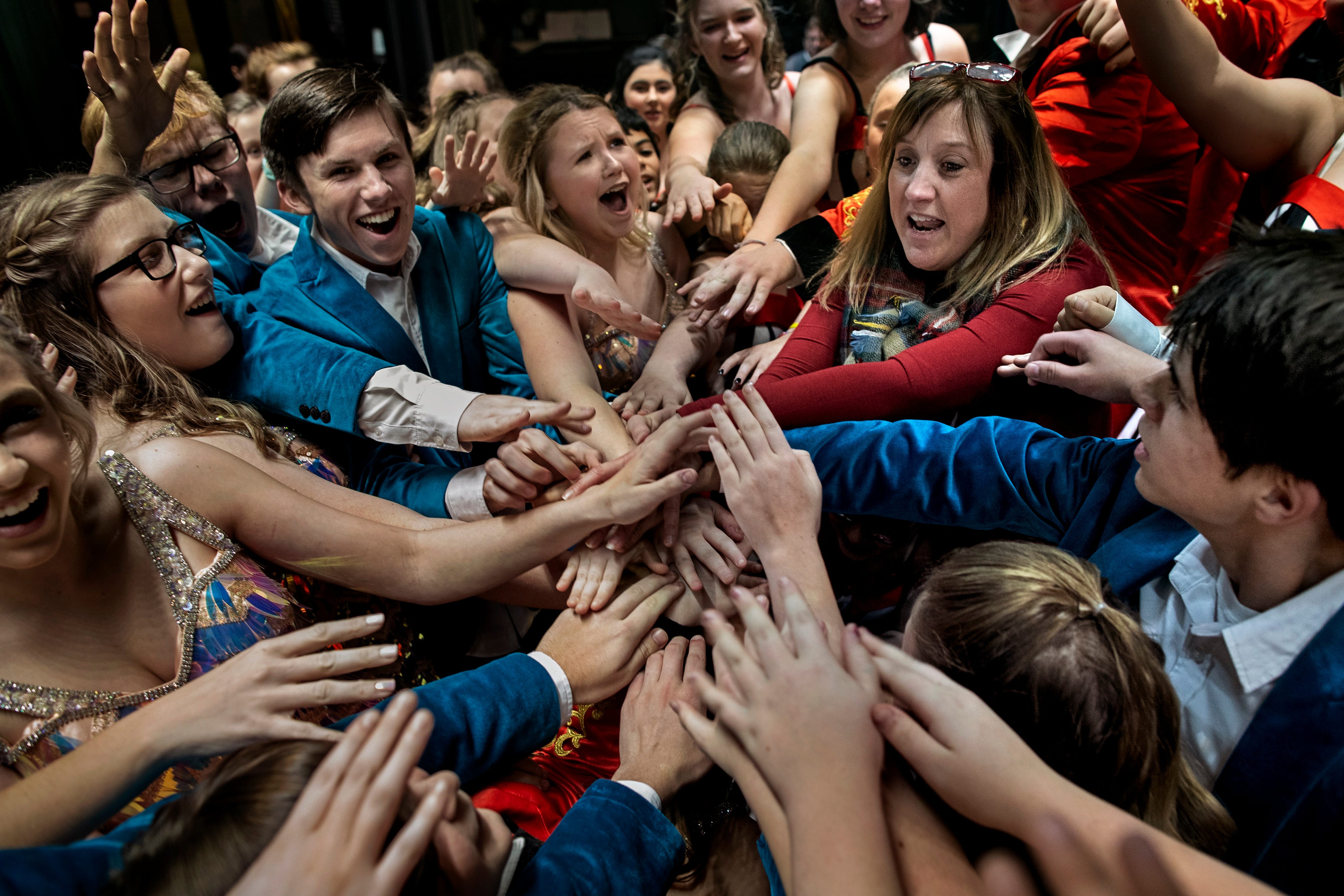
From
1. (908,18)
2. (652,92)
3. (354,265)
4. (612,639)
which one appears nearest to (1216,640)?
(612,639)

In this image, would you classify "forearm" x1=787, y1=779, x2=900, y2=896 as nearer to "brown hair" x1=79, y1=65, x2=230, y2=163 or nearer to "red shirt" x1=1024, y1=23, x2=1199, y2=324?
"red shirt" x1=1024, y1=23, x2=1199, y2=324

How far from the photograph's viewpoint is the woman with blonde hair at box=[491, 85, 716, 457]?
75.5 inches

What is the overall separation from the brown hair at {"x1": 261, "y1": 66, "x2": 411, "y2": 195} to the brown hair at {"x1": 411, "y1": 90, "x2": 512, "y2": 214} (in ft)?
1.53

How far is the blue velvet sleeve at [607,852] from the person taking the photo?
97cm

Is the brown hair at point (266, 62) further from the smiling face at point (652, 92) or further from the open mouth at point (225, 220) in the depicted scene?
the open mouth at point (225, 220)

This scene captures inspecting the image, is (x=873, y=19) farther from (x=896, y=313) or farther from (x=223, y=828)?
(x=223, y=828)

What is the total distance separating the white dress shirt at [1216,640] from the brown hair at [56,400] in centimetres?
149

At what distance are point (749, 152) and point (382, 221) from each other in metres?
1.15

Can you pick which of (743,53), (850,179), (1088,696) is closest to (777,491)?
(1088,696)

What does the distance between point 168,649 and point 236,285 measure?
3.17 ft

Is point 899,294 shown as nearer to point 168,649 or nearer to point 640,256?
point 640,256

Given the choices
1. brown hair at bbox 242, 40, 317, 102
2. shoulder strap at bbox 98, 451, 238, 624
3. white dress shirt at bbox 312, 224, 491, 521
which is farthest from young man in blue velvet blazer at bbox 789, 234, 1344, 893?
brown hair at bbox 242, 40, 317, 102

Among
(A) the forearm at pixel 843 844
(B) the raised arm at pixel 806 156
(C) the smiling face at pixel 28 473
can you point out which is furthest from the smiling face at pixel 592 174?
(A) the forearm at pixel 843 844

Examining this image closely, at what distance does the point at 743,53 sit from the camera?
286cm
